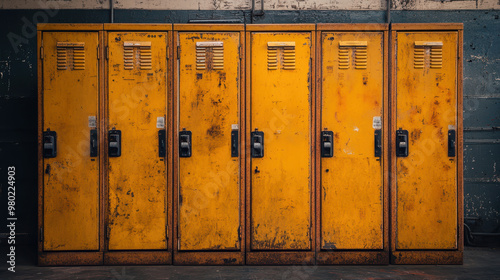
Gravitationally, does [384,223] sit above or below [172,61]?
below

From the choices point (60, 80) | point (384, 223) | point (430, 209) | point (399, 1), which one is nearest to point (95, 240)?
point (60, 80)

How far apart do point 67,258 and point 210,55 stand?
280 cm

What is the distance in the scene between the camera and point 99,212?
14.6 feet

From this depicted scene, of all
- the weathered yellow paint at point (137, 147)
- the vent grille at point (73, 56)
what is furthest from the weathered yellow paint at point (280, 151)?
the vent grille at point (73, 56)

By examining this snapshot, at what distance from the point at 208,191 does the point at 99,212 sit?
125 centimetres

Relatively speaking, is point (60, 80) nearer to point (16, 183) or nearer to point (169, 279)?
point (16, 183)

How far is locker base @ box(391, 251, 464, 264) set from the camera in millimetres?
4484

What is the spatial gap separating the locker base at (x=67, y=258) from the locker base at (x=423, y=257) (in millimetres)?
3372

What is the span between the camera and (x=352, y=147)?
448 centimetres

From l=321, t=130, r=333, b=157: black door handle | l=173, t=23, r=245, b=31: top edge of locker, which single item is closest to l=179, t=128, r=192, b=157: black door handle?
l=173, t=23, r=245, b=31: top edge of locker

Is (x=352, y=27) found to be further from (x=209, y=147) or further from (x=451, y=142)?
(x=209, y=147)

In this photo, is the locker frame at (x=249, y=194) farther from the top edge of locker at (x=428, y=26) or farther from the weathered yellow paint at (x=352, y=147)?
the top edge of locker at (x=428, y=26)

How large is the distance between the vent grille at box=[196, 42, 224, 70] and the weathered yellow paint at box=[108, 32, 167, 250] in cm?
39

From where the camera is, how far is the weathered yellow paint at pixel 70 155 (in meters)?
4.43
